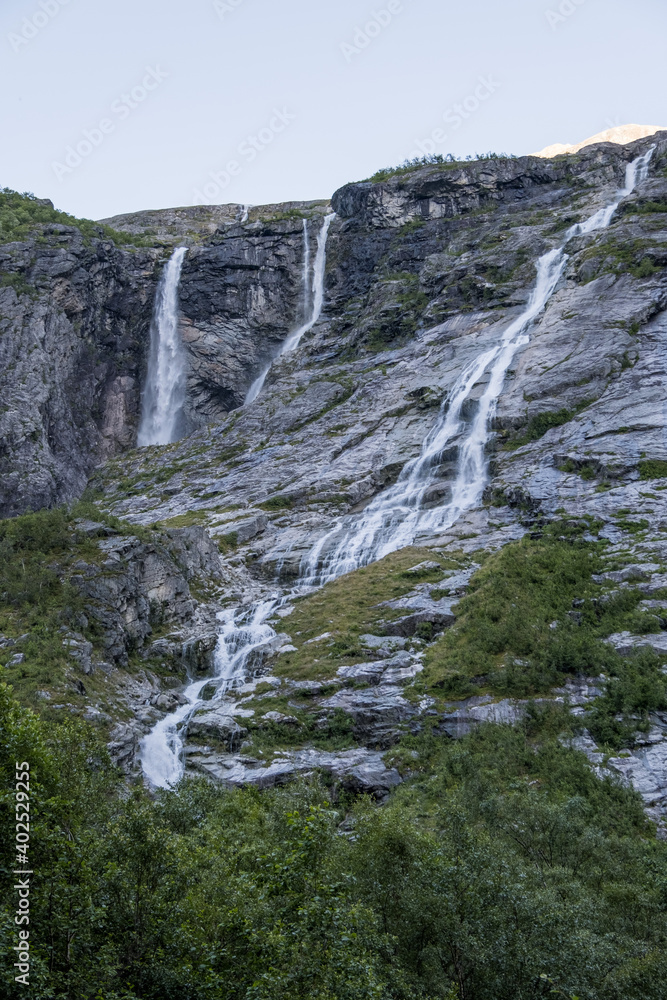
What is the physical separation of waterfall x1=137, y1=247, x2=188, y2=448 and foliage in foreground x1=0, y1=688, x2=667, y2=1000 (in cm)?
5871

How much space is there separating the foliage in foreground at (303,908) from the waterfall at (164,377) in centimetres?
5871

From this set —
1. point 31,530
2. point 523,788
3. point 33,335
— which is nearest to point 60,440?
point 33,335

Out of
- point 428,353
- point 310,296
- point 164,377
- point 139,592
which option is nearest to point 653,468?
point 139,592

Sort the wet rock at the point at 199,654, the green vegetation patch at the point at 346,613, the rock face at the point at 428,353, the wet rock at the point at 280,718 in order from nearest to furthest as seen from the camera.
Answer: the wet rock at the point at 280,718 → the green vegetation patch at the point at 346,613 → the wet rock at the point at 199,654 → the rock face at the point at 428,353

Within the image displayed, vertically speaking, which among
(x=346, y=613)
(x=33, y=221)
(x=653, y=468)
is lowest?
(x=346, y=613)

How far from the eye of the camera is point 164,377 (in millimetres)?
74438

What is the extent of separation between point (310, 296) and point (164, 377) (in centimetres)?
1671

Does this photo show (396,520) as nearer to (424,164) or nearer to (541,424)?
(541,424)

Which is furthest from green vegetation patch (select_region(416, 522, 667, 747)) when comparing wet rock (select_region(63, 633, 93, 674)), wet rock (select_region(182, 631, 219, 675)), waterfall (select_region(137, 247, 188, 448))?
waterfall (select_region(137, 247, 188, 448))

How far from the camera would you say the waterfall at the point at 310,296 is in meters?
74.1

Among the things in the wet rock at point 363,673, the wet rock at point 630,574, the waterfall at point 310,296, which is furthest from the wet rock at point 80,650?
the waterfall at point 310,296

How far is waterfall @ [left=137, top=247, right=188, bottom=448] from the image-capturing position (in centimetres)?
7256

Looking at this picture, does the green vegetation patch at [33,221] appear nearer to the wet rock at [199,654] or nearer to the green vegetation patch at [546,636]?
the wet rock at [199,654]

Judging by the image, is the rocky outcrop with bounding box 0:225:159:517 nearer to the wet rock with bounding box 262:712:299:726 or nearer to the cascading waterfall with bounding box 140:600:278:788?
the cascading waterfall with bounding box 140:600:278:788
